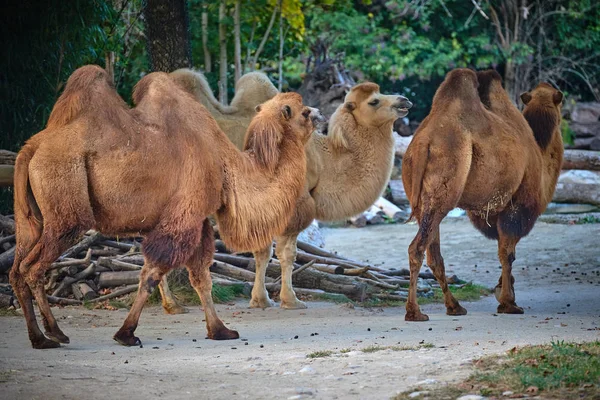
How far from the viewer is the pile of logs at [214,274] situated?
30.7ft

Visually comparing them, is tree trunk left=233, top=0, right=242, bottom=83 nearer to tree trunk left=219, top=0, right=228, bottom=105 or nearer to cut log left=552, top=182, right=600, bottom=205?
tree trunk left=219, top=0, right=228, bottom=105

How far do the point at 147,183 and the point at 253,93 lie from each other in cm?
315

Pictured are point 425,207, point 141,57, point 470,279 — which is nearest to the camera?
point 425,207

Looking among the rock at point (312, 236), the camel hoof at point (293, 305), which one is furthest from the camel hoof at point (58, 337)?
the rock at point (312, 236)

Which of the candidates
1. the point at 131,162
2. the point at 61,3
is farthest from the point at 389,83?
the point at 131,162

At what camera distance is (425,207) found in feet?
27.7

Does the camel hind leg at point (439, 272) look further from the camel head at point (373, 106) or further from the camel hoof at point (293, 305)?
the camel head at point (373, 106)

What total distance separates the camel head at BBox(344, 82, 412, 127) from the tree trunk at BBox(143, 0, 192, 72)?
179cm

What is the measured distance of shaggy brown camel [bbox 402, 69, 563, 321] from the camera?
8.41 m

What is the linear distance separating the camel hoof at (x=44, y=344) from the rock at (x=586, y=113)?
16.1 metres

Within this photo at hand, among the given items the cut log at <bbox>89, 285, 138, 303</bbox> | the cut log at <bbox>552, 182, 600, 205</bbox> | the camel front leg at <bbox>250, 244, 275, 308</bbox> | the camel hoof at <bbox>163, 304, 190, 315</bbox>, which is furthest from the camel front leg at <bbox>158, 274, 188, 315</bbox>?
the cut log at <bbox>552, 182, 600, 205</bbox>

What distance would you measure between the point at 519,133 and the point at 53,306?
458cm

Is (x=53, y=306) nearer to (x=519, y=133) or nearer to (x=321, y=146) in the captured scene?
(x=321, y=146)

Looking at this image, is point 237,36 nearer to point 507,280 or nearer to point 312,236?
point 312,236
